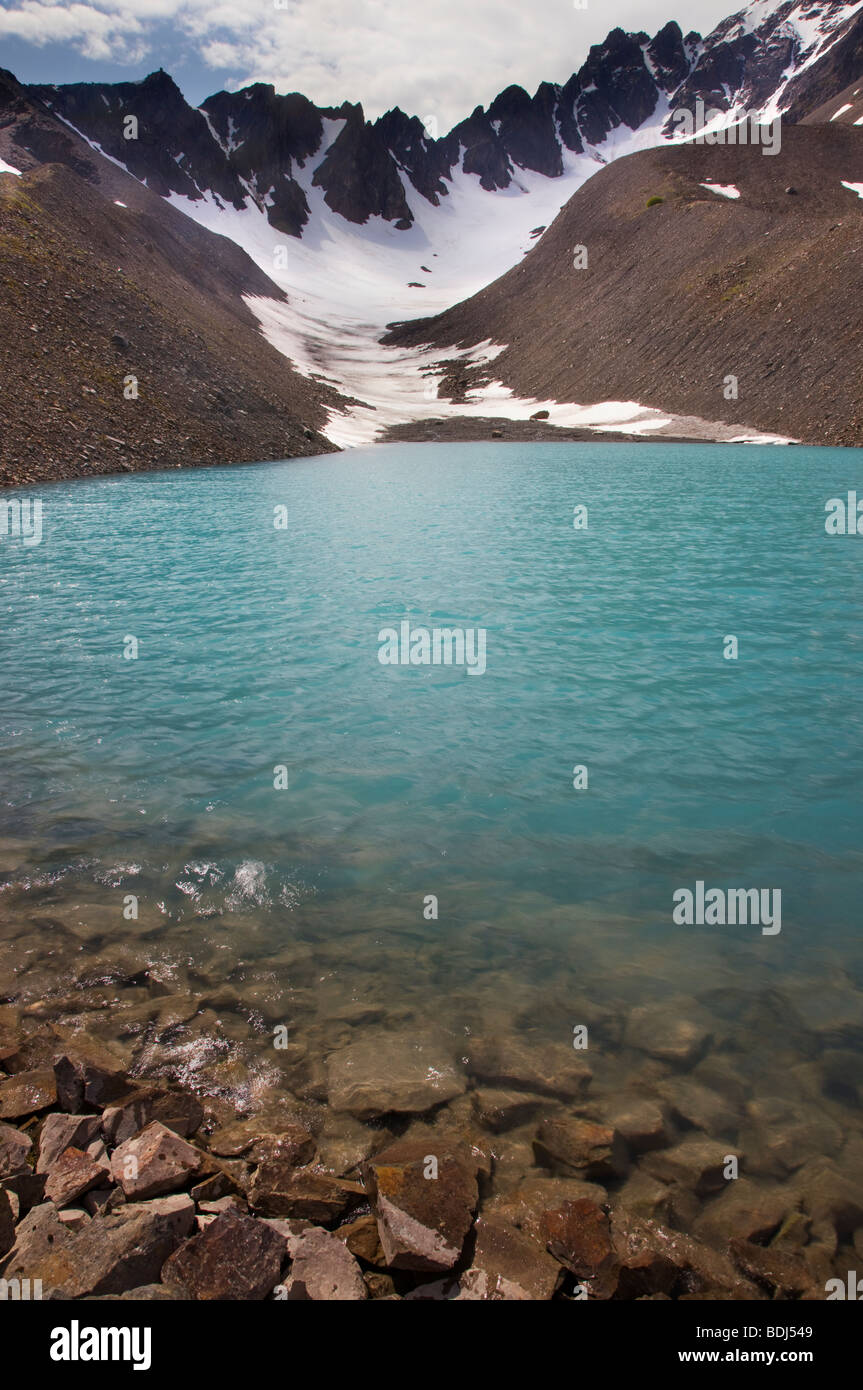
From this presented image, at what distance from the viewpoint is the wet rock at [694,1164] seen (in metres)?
4.46

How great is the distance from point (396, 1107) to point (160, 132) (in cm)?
24910

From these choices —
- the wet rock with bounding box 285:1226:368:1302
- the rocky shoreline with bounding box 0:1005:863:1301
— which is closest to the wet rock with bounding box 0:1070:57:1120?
the rocky shoreline with bounding box 0:1005:863:1301

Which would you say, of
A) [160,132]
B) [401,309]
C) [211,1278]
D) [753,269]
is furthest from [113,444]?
[160,132]

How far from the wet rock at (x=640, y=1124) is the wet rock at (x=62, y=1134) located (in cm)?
312

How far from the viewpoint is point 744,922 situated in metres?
6.87

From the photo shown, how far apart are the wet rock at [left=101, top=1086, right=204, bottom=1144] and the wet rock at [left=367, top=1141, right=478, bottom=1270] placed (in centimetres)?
114

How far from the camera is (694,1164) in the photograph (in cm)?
458

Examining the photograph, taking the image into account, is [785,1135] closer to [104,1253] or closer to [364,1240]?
[364,1240]

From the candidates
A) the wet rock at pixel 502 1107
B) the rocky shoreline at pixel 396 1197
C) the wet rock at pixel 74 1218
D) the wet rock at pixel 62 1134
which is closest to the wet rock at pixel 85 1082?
the rocky shoreline at pixel 396 1197

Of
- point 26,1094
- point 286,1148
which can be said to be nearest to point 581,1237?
point 286,1148

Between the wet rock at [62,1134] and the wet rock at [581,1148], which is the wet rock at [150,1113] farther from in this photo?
the wet rock at [581,1148]

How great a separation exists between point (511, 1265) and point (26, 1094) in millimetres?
3028

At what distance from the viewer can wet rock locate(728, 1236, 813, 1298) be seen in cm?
387

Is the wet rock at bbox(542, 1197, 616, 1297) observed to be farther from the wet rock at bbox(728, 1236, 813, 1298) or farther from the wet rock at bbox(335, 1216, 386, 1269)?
the wet rock at bbox(335, 1216, 386, 1269)
